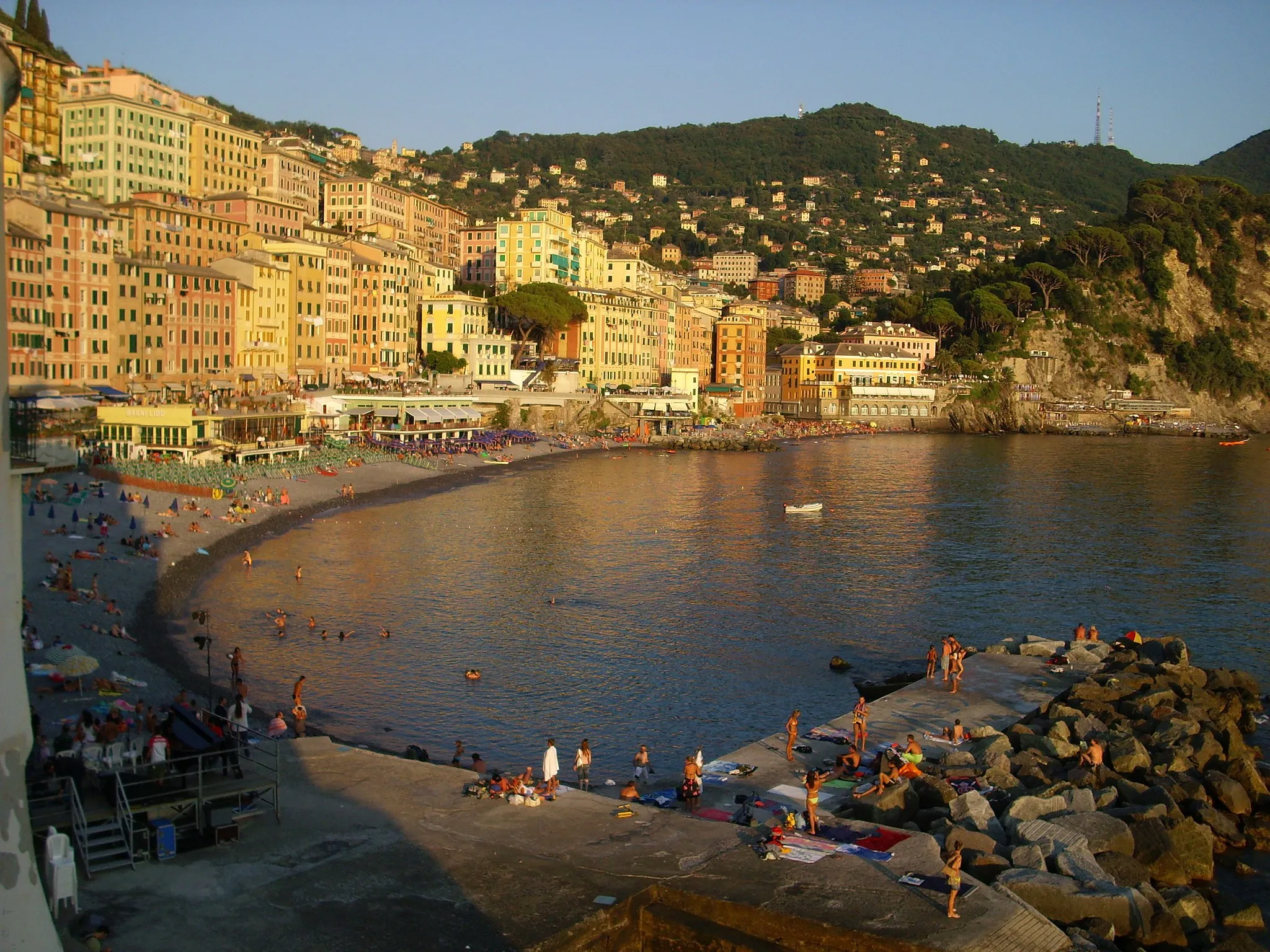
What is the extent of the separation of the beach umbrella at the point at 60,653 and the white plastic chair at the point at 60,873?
12.8m

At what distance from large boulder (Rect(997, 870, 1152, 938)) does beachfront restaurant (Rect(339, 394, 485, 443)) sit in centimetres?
6311

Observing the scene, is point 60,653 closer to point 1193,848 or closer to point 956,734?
point 956,734

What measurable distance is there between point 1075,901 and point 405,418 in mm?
67272

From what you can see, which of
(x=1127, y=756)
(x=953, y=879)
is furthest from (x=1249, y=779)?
(x=953, y=879)

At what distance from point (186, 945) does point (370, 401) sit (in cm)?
6699

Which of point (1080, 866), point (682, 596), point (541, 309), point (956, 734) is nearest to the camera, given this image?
point (1080, 866)

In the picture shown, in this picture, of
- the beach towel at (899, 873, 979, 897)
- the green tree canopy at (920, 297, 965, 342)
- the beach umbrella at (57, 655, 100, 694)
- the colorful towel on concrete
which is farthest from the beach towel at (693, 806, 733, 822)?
the green tree canopy at (920, 297, 965, 342)

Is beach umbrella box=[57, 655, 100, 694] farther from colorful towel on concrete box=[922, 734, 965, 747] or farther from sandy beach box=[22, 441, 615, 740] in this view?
colorful towel on concrete box=[922, 734, 965, 747]

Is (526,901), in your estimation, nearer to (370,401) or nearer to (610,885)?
(610,885)

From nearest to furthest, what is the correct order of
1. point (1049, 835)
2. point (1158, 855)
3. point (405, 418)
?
point (1049, 835) < point (1158, 855) < point (405, 418)

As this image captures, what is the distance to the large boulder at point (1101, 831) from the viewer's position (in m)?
16.2

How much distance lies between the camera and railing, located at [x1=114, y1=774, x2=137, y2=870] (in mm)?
12227

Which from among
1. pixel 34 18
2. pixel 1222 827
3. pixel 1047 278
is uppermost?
pixel 34 18

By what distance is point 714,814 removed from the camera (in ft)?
56.1
